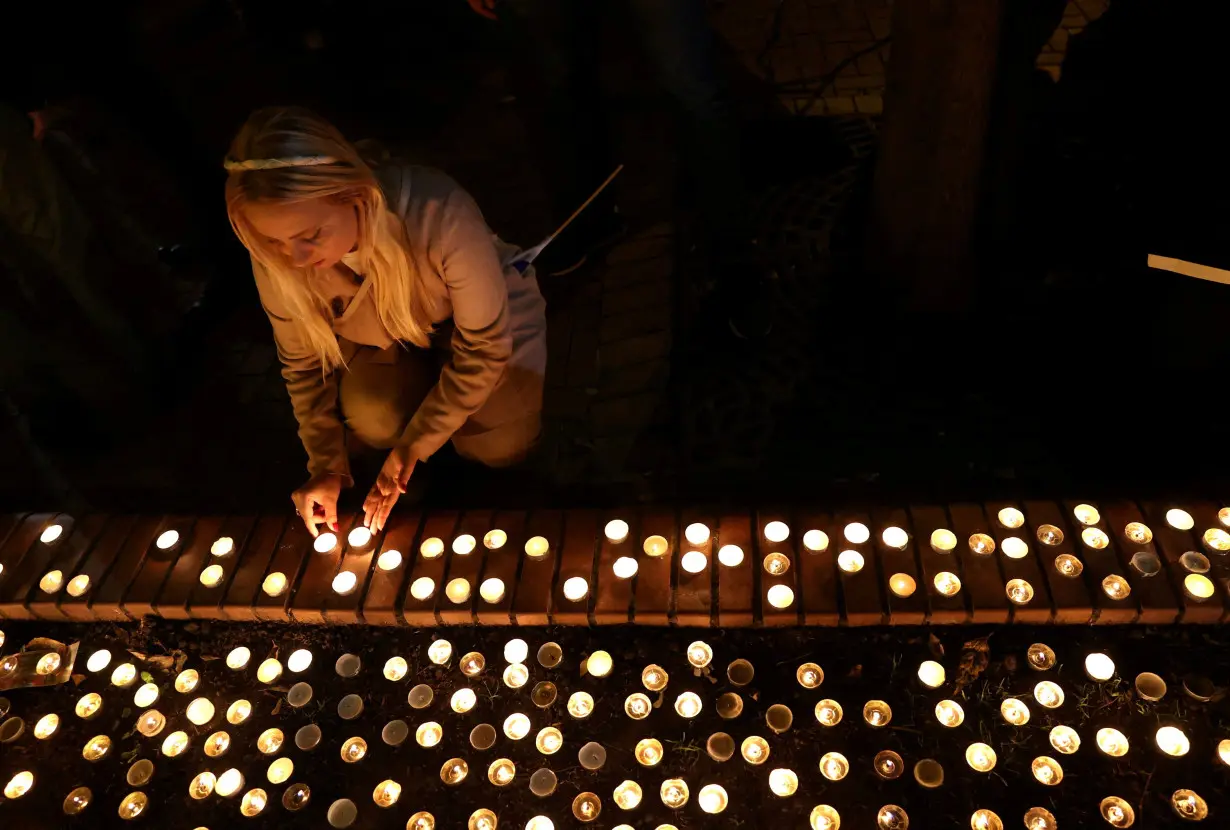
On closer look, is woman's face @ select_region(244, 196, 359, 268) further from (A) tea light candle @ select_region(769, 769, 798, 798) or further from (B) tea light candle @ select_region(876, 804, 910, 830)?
(B) tea light candle @ select_region(876, 804, 910, 830)

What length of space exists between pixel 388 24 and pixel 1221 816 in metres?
5.65

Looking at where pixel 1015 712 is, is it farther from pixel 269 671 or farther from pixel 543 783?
pixel 269 671

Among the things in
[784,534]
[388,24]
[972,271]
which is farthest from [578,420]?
[388,24]

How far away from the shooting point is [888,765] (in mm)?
1517

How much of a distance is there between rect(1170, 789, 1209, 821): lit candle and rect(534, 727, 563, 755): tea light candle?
3.71ft

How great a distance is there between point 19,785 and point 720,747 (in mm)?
1473

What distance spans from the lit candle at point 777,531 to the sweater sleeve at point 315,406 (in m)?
1.13

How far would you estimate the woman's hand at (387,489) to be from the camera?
6.34 ft

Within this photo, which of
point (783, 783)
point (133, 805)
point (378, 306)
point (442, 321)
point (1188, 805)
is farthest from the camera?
point (442, 321)

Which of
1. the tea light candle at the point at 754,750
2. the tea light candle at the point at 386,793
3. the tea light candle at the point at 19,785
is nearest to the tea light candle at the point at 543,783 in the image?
the tea light candle at the point at 386,793

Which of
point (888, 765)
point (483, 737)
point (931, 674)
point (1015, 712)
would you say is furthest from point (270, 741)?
point (1015, 712)

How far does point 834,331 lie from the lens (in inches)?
123

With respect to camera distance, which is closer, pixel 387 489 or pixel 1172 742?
pixel 1172 742

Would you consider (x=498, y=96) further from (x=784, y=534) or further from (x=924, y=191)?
(x=784, y=534)
